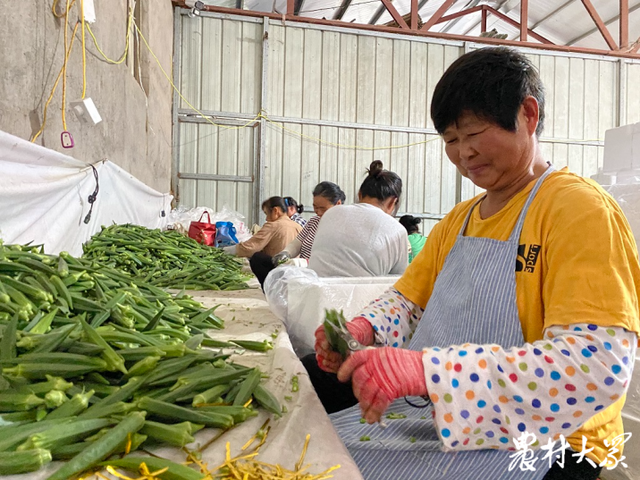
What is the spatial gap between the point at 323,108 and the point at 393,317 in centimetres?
782

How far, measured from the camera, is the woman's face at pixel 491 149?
119 centimetres

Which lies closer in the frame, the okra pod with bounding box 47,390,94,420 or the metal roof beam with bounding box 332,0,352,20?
the okra pod with bounding box 47,390,94,420

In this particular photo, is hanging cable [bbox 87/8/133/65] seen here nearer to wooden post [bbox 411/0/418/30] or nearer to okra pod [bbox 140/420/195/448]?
okra pod [bbox 140/420/195/448]

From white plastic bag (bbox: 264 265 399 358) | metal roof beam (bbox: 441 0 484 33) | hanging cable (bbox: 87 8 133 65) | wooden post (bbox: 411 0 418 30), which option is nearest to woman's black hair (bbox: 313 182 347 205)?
white plastic bag (bbox: 264 265 399 358)

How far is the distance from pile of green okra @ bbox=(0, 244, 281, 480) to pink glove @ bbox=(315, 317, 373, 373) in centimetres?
18

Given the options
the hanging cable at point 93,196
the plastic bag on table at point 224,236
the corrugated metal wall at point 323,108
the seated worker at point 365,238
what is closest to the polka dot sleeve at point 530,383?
the seated worker at point 365,238

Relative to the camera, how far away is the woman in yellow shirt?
0.96m

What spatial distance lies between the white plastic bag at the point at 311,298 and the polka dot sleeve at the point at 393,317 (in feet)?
3.06

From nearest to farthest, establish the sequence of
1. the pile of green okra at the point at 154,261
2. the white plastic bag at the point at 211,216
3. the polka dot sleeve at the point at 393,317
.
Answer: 1. the polka dot sleeve at the point at 393,317
2. the pile of green okra at the point at 154,261
3. the white plastic bag at the point at 211,216

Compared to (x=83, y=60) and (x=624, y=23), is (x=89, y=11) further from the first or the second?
(x=624, y=23)

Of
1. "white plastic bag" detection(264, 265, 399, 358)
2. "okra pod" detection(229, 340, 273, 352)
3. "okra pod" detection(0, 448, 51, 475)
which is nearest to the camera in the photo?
"okra pod" detection(0, 448, 51, 475)

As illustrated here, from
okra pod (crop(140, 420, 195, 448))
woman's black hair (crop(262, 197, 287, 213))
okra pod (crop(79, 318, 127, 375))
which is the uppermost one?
woman's black hair (crop(262, 197, 287, 213))

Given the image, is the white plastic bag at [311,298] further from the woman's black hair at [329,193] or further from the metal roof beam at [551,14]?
the metal roof beam at [551,14]

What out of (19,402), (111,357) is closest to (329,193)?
(111,357)
